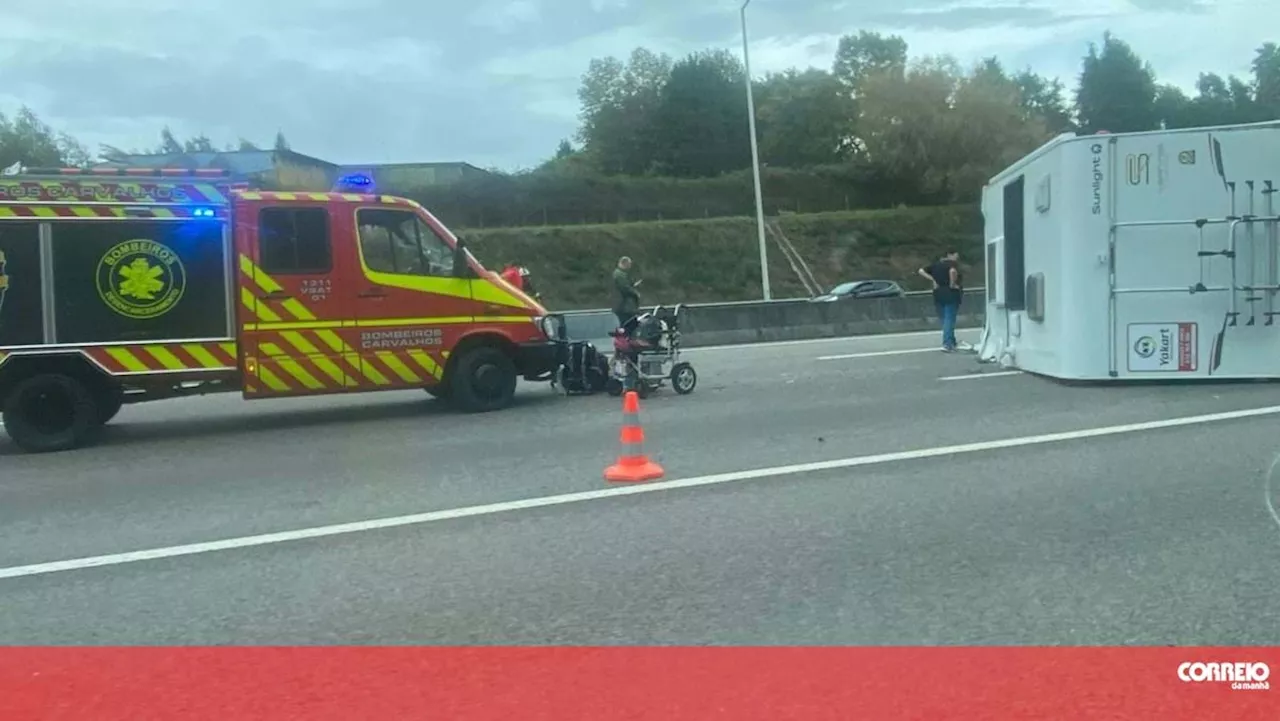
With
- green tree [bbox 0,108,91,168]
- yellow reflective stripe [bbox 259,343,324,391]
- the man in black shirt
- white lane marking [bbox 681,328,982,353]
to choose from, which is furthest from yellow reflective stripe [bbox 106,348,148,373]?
green tree [bbox 0,108,91,168]

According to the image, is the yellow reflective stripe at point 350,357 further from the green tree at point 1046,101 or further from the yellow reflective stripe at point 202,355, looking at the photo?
the green tree at point 1046,101

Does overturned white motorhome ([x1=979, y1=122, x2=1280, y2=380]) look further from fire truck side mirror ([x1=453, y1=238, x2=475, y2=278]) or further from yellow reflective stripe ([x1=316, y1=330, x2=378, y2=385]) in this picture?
yellow reflective stripe ([x1=316, y1=330, x2=378, y2=385])

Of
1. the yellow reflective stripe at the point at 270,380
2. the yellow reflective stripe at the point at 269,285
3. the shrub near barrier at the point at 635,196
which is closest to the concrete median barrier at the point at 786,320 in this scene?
the yellow reflective stripe at the point at 269,285

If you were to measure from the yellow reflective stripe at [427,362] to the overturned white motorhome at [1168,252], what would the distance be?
6.67m

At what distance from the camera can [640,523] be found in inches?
273

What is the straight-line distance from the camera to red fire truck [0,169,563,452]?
34.1 ft

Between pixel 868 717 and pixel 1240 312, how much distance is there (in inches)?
386

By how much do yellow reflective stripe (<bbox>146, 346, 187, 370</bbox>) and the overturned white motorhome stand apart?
29.5 feet

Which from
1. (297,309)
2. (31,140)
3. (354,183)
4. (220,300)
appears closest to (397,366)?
(297,309)

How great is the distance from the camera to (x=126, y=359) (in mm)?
10703

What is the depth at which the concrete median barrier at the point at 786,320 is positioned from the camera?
22.0 meters

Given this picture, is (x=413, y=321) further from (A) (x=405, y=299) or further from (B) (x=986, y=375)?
(B) (x=986, y=375)

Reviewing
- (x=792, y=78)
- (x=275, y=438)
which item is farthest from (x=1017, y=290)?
(x=792, y=78)

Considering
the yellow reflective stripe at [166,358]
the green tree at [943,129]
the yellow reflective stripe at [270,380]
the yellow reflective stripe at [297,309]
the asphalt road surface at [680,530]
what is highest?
the green tree at [943,129]
